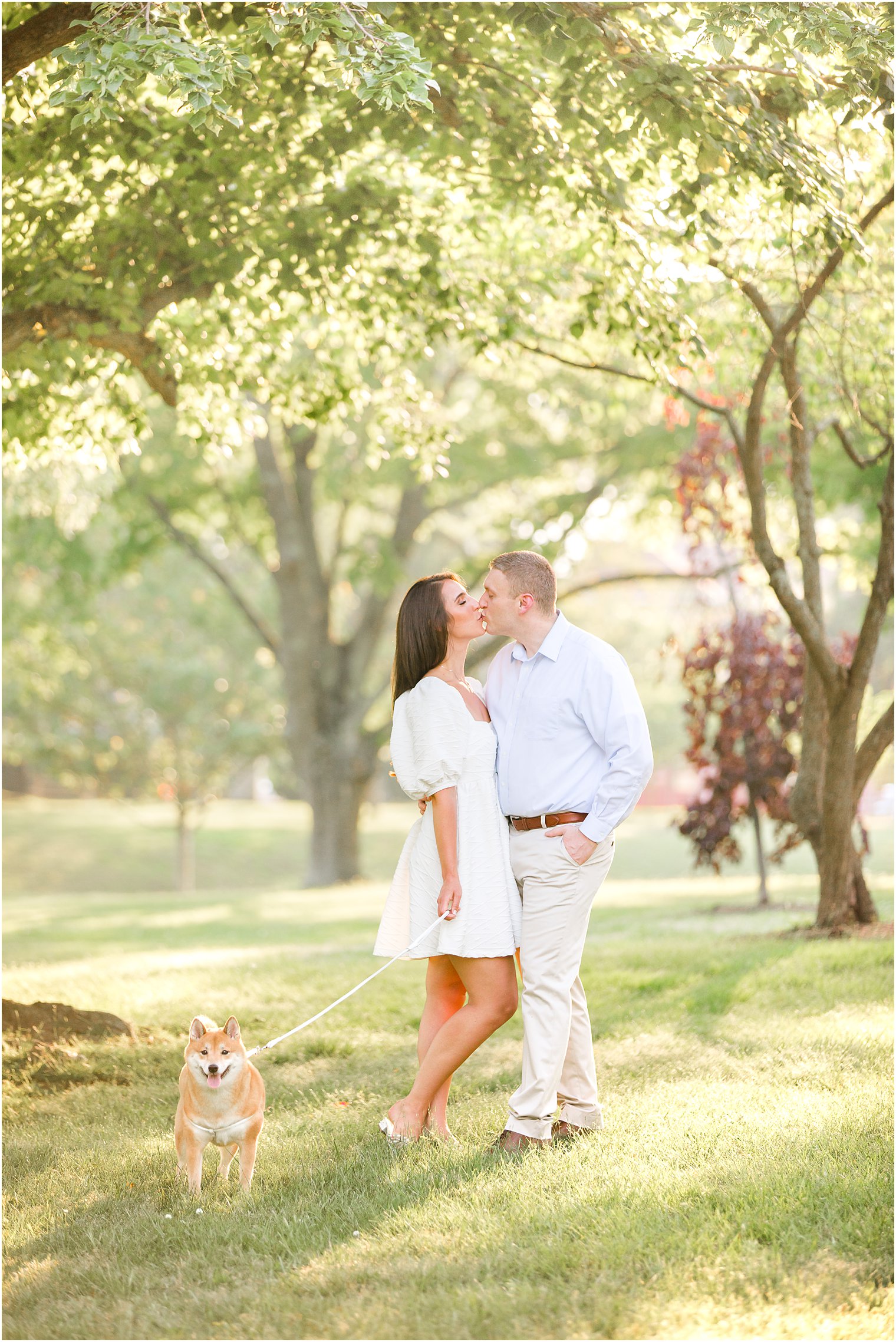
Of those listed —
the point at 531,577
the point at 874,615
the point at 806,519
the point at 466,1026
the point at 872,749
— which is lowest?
the point at 466,1026

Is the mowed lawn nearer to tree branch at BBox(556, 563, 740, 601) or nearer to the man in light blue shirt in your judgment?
the man in light blue shirt

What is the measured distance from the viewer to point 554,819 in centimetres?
463

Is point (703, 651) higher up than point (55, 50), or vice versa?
point (55, 50)

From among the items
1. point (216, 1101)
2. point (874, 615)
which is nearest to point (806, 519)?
point (874, 615)

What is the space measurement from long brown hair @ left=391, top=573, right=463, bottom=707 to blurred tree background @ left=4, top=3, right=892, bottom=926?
72.8 inches

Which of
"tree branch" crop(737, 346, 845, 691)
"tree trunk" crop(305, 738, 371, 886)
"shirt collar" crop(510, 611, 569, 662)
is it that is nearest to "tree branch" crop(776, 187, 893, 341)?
"tree branch" crop(737, 346, 845, 691)

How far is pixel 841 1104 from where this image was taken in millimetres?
4922

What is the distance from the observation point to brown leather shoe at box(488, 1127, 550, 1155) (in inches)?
178

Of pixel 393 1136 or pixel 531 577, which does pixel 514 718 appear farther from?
pixel 393 1136

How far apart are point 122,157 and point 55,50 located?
243 cm

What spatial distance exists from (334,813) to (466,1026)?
14788 millimetres

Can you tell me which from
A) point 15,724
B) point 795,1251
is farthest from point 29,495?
point 15,724

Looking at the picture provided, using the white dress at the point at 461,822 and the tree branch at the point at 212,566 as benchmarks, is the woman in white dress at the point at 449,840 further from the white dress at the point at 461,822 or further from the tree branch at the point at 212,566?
the tree branch at the point at 212,566

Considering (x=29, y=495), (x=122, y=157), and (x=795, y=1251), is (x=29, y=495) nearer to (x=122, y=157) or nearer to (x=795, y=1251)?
(x=122, y=157)
